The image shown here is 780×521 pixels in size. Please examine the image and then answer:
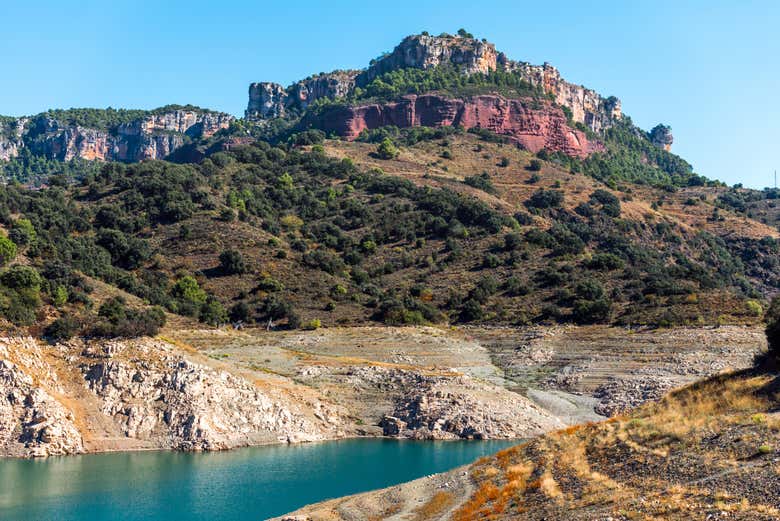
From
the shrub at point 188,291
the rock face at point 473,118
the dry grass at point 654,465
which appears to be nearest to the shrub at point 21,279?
the shrub at point 188,291

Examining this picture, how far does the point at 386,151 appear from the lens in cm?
15988

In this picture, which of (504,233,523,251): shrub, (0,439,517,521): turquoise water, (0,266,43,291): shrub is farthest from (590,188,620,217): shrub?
(0,266,43,291): shrub

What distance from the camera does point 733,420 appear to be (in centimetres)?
2795

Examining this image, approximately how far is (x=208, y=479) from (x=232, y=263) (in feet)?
191

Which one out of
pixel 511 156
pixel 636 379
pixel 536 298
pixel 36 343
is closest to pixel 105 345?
pixel 36 343

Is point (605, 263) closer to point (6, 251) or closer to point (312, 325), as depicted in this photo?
point (312, 325)

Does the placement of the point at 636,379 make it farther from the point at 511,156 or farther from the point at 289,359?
the point at 511,156

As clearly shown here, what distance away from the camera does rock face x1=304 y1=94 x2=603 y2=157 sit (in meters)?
186

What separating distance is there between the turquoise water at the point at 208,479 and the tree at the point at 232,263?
48.8 meters

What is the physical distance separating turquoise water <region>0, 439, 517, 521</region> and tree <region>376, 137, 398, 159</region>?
109 meters

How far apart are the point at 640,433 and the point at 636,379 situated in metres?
38.8

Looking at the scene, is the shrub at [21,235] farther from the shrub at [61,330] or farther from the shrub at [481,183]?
the shrub at [481,183]

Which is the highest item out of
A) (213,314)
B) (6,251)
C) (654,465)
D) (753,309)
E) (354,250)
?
(354,250)

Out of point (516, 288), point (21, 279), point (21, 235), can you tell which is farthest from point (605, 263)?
point (21, 279)
